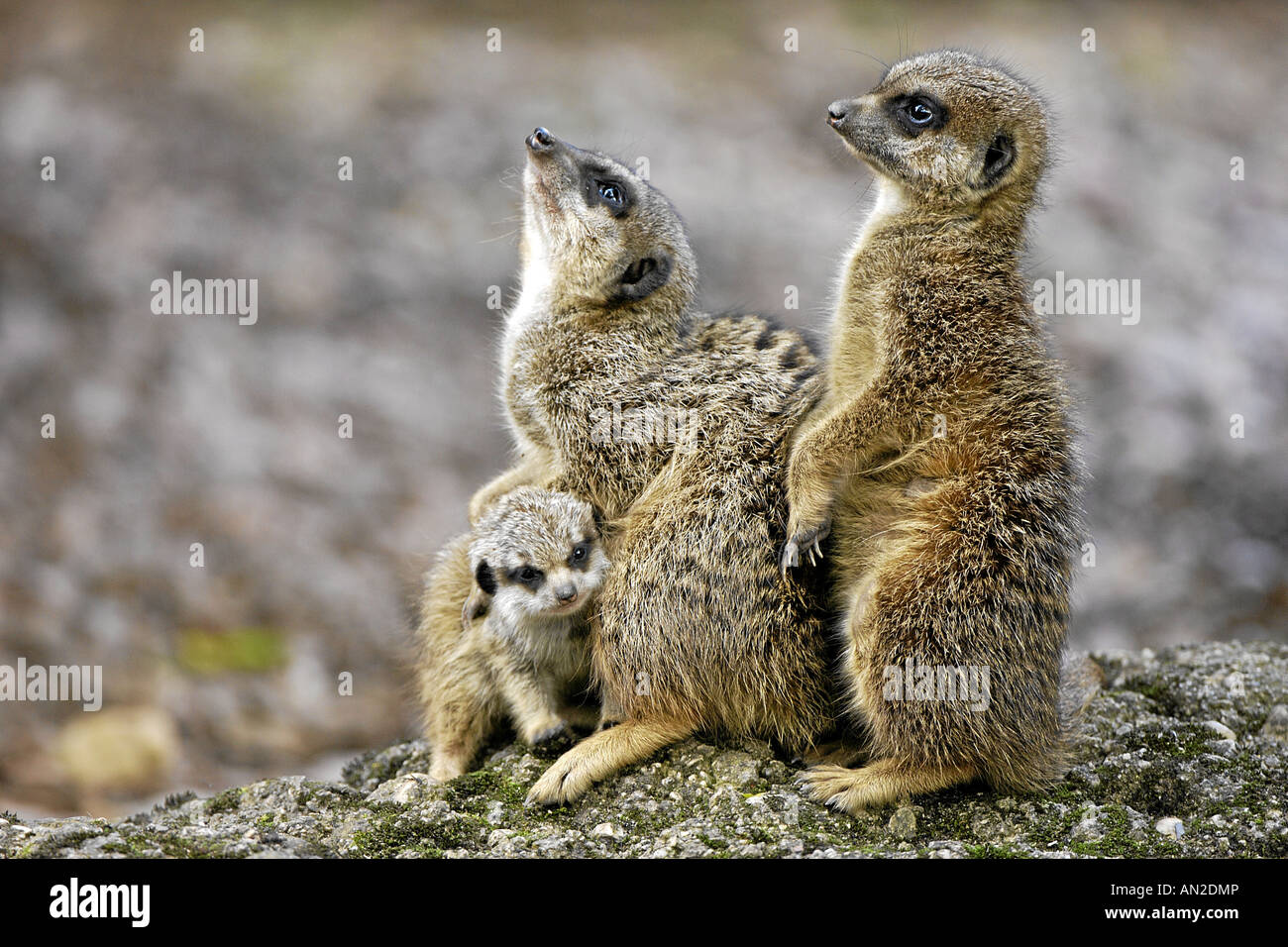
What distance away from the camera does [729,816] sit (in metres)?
4.29

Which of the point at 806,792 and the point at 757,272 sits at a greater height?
the point at 757,272

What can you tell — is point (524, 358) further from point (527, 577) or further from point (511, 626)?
point (511, 626)

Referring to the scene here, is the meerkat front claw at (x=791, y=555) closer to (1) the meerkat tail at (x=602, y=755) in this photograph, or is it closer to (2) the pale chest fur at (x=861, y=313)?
(2) the pale chest fur at (x=861, y=313)

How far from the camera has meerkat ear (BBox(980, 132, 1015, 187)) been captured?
4734 millimetres

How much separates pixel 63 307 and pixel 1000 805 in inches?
330

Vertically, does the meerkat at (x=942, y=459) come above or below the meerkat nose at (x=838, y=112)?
below

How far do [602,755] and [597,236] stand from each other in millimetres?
2169

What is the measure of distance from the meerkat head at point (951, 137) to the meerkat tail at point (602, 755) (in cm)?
230

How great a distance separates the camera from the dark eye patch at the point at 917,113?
4734 millimetres

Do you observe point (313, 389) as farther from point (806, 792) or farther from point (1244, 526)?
point (1244, 526)

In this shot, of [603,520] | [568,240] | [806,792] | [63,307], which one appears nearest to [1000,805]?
[806,792]

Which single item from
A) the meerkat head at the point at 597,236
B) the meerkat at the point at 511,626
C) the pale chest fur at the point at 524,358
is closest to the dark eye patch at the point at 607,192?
the meerkat head at the point at 597,236

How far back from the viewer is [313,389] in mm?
9594

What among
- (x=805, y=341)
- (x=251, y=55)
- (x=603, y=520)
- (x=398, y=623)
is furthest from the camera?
(x=251, y=55)
